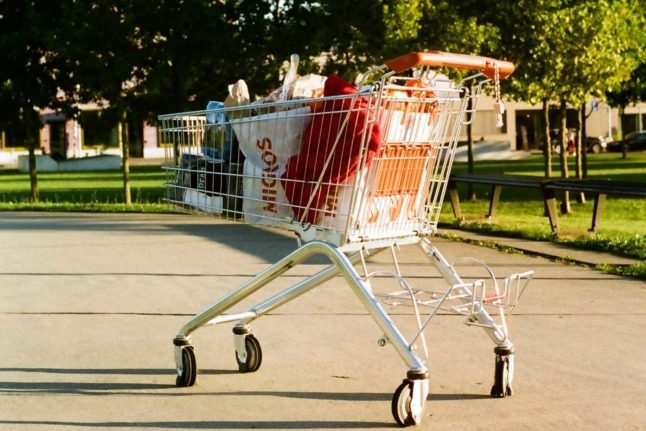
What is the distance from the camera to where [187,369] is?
6168mm

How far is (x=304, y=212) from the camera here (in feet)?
18.9

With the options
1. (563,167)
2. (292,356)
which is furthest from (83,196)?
(292,356)

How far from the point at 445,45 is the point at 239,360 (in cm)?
1297

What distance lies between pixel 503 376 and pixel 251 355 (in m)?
1.48

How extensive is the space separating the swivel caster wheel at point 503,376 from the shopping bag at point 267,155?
1317 millimetres

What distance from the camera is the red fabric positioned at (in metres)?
5.54

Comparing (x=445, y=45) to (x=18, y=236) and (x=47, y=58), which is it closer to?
(x=18, y=236)

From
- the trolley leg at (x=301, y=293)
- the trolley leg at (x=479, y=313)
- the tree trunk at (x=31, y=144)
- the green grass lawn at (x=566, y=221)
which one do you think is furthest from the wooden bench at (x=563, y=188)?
the tree trunk at (x=31, y=144)

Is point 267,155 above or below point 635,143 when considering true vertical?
above

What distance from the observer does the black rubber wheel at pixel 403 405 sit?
206 inches

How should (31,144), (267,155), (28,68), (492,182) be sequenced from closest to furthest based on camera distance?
(267,155) → (492,182) → (28,68) → (31,144)

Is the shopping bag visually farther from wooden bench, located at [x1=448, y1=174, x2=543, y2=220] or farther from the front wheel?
wooden bench, located at [x1=448, y1=174, x2=543, y2=220]

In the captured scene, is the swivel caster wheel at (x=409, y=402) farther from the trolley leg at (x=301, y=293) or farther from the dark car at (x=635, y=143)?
the dark car at (x=635, y=143)

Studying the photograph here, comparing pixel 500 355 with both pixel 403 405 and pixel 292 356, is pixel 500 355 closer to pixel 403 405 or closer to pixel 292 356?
pixel 403 405
